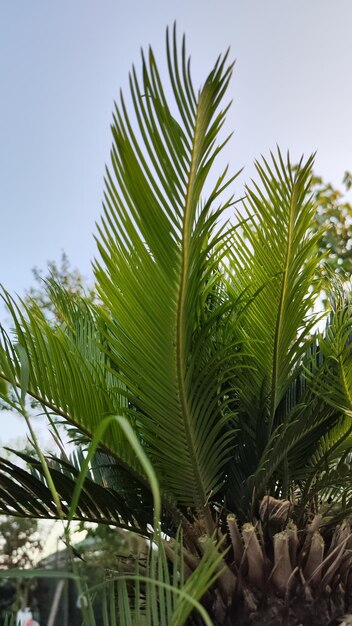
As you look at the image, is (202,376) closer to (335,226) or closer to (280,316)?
(280,316)

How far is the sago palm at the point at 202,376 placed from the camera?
230 cm

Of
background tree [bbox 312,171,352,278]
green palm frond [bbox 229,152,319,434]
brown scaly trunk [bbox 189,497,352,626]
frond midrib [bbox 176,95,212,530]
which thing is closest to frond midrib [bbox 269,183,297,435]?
green palm frond [bbox 229,152,319,434]

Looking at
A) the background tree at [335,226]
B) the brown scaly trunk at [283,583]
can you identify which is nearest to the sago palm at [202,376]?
the brown scaly trunk at [283,583]

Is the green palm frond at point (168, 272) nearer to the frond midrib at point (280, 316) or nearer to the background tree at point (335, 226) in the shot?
the frond midrib at point (280, 316)

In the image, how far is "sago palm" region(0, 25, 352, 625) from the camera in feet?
7.54

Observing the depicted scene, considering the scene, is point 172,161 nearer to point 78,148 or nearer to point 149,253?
point 149,253

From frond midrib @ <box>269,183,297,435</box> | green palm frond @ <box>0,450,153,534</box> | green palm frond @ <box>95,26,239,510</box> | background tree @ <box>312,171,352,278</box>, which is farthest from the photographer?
background tree @ <box>312,171,352,278</box>

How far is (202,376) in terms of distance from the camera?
275cm

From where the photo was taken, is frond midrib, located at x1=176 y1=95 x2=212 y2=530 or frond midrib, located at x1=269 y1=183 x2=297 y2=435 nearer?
frond midrib, located at x1=176 y1=95 x2=212 y2=530

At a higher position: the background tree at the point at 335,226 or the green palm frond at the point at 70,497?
the background tree at the point at 335,226

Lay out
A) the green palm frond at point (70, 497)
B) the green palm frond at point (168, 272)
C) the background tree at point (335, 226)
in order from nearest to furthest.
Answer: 1. the green palm frond at point (168, 272)
2. the green palm frond at point (70, 497)
3. the background tree at point (335, 226)

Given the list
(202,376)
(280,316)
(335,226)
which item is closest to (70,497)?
(202,376)

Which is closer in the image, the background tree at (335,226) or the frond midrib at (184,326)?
the frond midrib at (184,326)

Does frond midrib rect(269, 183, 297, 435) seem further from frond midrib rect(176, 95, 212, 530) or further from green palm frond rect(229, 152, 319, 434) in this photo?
frond midrib rect(176, 95, 212, 530)
